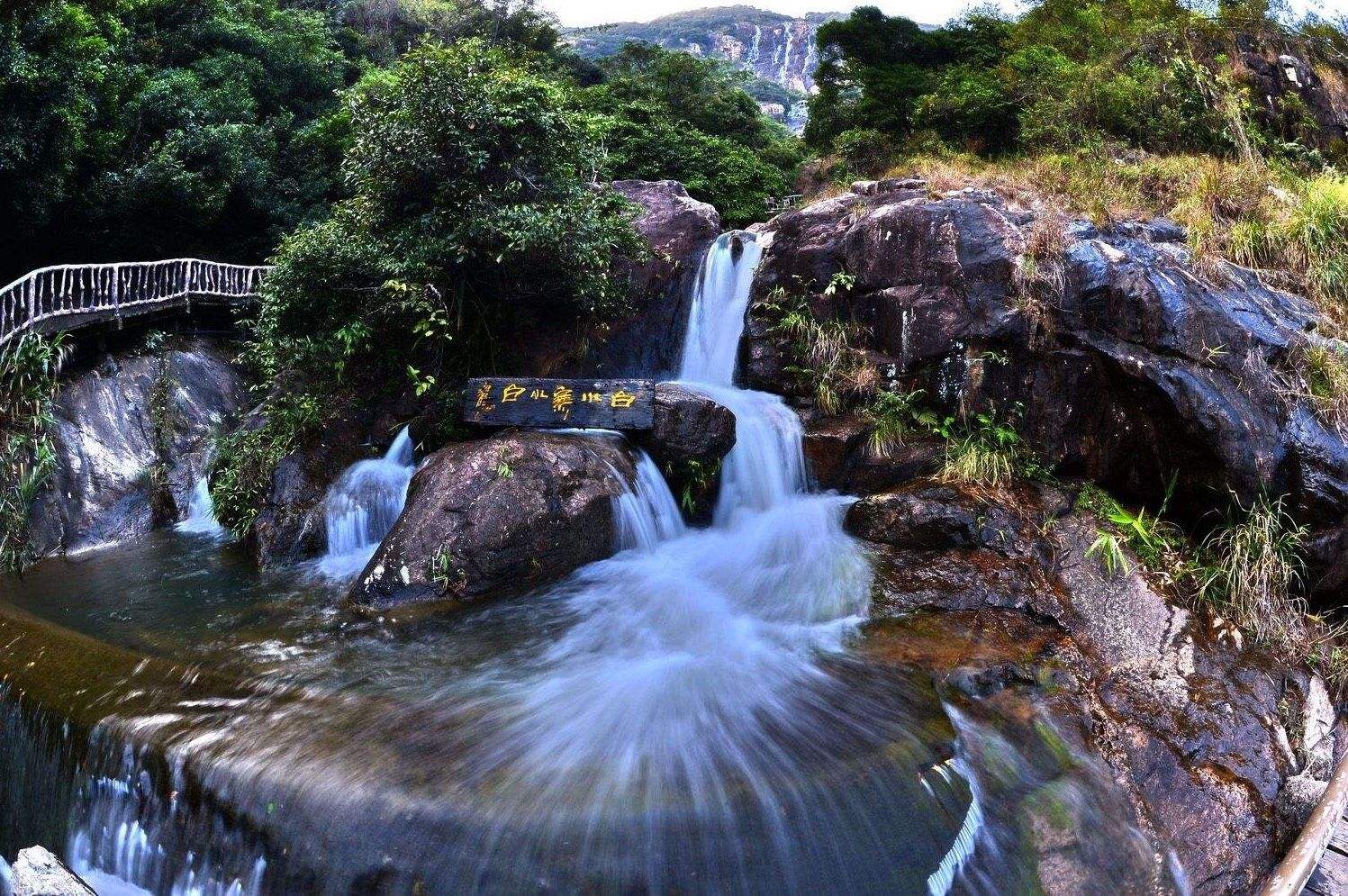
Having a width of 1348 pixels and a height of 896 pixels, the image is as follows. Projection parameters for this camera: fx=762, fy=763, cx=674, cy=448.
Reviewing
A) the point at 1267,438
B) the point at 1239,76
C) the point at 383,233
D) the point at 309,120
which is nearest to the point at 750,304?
the point at 383,233

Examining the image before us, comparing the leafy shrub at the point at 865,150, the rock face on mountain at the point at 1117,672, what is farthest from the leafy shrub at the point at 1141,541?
the leafy shrub at the point at 865,150

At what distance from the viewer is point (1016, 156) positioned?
40.6 feet

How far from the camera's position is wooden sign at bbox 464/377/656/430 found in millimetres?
7883

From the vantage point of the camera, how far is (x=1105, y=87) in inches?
475

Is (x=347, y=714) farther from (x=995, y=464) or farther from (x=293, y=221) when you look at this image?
(x=293, y=221)

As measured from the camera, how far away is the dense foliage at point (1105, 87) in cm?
1170

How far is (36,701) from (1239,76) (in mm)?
17200

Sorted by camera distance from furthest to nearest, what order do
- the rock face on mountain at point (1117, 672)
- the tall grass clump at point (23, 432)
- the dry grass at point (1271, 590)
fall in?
the tall grass clump at point (23, 432), the dry grass at point (1271, 590), the rock face on mountain at point (1117, 672)

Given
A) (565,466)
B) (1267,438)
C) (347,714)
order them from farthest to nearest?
(565,466) < (1267,438) < (347,714)

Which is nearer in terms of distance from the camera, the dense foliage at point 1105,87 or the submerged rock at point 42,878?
the submerged rock at point 42,878

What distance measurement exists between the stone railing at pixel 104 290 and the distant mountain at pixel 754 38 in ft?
246

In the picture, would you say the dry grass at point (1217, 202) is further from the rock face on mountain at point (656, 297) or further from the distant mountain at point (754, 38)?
the distant mountain at point (754, 38)

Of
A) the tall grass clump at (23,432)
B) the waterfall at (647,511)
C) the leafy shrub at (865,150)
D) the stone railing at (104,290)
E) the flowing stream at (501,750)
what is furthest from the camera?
the leafy shrub at (865,150)

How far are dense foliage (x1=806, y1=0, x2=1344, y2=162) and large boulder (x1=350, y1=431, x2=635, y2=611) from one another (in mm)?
9486
